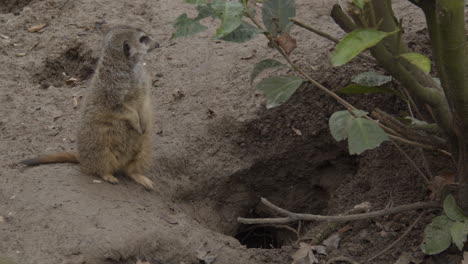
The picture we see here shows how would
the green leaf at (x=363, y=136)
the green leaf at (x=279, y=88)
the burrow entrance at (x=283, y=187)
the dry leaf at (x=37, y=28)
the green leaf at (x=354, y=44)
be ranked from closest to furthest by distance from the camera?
the green leaf at (x=354, y=44) < the green leaf at (x=363, y=136) < the green leaf at (x=279, y=88) < the burrow entrance at (x=283, y=187) < the dry leaf at (x=37, y=28)

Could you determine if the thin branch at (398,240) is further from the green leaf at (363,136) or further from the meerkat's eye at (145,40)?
the meerkat's eye at (145,40)

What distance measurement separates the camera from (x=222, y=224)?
4410 mm

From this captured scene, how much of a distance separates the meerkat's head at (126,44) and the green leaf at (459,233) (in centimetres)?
202

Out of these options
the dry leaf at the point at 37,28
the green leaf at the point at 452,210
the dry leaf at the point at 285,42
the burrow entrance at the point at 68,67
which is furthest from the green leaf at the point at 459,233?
the dry leaf at the point at 37,28

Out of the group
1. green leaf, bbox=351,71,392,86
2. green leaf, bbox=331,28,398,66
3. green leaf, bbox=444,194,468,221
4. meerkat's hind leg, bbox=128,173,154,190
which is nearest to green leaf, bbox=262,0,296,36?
green leaf, bbox=331,28,398,66

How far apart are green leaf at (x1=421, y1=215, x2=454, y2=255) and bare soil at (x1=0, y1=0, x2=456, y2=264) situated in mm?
244

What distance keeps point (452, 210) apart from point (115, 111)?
1.93 meters

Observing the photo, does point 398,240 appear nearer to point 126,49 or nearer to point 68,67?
point 126,49

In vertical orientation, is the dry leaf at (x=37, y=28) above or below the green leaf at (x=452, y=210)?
below

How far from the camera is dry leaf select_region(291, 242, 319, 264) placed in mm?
3510

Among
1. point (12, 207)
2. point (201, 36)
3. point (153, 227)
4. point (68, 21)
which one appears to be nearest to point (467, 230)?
point (153, 227)

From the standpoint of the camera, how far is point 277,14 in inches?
112

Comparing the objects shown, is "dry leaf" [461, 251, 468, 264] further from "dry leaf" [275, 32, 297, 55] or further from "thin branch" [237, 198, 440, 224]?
"dry leaf" [275, 32, 297, 55]

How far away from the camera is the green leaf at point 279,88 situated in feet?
9.47
